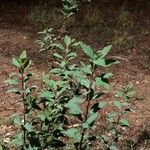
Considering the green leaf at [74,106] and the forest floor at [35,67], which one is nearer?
the green leaf at [74,106]

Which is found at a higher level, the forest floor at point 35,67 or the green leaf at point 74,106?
the green leaf at point 74,106

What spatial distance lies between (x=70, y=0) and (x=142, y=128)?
→ 2.26 meters

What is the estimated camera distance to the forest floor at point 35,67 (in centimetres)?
693

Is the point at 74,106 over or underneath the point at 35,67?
over

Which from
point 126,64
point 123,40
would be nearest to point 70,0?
point 126,64

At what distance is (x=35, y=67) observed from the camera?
8.33 m

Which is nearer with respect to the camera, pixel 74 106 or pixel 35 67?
pixel 74 106

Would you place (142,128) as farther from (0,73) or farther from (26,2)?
(26,2)

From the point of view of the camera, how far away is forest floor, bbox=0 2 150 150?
6.93m

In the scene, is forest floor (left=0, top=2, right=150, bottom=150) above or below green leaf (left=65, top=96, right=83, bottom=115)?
below

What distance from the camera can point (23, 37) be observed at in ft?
31.2

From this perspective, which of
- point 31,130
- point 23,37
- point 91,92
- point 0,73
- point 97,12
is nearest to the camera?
point 91,92

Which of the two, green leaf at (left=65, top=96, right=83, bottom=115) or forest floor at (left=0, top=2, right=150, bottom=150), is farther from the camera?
forest floor at (left=0, top=2, right=150, bottom=150)

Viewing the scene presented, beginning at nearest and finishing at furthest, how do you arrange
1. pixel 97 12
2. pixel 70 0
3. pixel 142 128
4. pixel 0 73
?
pixel 70 0, pixel 142 128, pixel 0 73, pixel 97 12
